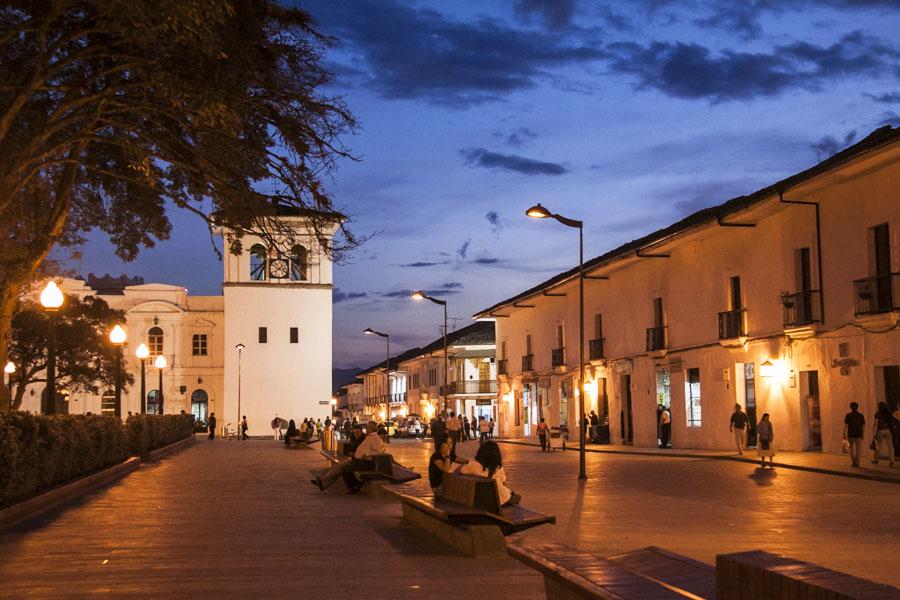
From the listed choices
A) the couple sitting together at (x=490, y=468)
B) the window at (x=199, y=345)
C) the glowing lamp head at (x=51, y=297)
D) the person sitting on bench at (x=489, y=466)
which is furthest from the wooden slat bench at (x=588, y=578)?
the window at (x=199, y=345)

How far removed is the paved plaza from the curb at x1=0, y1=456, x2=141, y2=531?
232 millimetres

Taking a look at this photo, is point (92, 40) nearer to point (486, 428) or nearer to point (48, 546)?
point (48, 546)

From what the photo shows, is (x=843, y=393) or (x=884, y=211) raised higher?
(x=884, y=211)

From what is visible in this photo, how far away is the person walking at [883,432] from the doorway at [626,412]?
19.5m

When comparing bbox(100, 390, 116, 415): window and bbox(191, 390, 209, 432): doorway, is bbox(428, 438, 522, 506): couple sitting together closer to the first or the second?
bbox(100, 390, 116, 415): window

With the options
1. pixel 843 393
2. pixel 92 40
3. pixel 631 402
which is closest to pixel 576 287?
pixel 631 402

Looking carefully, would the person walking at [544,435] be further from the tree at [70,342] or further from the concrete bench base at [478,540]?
the concrete bench base at [478,540]

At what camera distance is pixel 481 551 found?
407 inches

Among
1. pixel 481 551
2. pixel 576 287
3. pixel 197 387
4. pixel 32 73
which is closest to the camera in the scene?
pixel 481 551

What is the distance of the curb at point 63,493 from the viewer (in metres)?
13.6

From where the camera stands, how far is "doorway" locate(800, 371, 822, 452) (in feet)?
100

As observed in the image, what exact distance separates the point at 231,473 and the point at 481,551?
1642 cm

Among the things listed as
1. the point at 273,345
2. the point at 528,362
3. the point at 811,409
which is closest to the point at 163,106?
the point at 811,409

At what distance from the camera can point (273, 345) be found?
7312 centimetres
